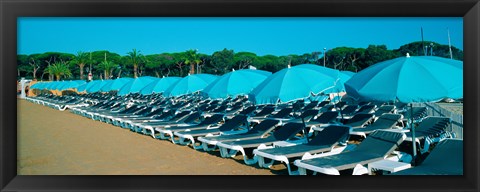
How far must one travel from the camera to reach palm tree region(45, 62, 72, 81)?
39.4 m

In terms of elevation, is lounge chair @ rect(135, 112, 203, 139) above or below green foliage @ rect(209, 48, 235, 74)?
below

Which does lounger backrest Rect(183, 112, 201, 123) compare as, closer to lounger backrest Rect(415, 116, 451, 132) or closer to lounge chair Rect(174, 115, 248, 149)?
lounge chair Rect(174, 115, 248, 149)

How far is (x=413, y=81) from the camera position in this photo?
152 inches

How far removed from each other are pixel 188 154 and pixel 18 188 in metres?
3.14

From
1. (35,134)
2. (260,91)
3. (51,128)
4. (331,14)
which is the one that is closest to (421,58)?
(331,14)

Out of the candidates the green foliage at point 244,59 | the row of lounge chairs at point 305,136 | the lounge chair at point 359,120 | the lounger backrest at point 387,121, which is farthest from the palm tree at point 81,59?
the lounger backrest at point 387,121

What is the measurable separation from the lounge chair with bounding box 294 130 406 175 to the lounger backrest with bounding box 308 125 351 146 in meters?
0.39

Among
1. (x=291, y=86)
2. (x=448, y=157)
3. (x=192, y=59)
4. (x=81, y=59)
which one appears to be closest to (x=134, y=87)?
(x=291, y=86)

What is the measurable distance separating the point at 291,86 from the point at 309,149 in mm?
973

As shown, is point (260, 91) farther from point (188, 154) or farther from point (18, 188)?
point (18, 188)

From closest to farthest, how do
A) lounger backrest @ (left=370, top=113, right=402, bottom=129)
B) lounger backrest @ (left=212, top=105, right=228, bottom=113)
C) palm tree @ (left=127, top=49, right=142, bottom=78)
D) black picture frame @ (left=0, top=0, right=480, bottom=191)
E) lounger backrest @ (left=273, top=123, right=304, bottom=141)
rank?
black picture frame @ (left=0, top=0, right=480, bottom=191)
lounger backrest @ (left=273, top=123, right=304, bottom=141)
lounger backrest @ (left=370, top=113, right=402, bottom=129)
lounger backrest @ (left=212, top=105, right=228, bottom=113)
palm tree @ (left=127, top=49, right=142, bottom=78)

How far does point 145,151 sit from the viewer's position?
7.05 metres

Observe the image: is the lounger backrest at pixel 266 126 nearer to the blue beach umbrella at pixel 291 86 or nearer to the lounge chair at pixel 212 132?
the lounge chair at pixel 212 132

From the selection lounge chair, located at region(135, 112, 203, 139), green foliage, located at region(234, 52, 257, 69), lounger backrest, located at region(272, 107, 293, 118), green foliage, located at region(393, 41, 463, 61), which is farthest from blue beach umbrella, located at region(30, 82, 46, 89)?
green foliage, located at region(393, 41, 463, 61)
